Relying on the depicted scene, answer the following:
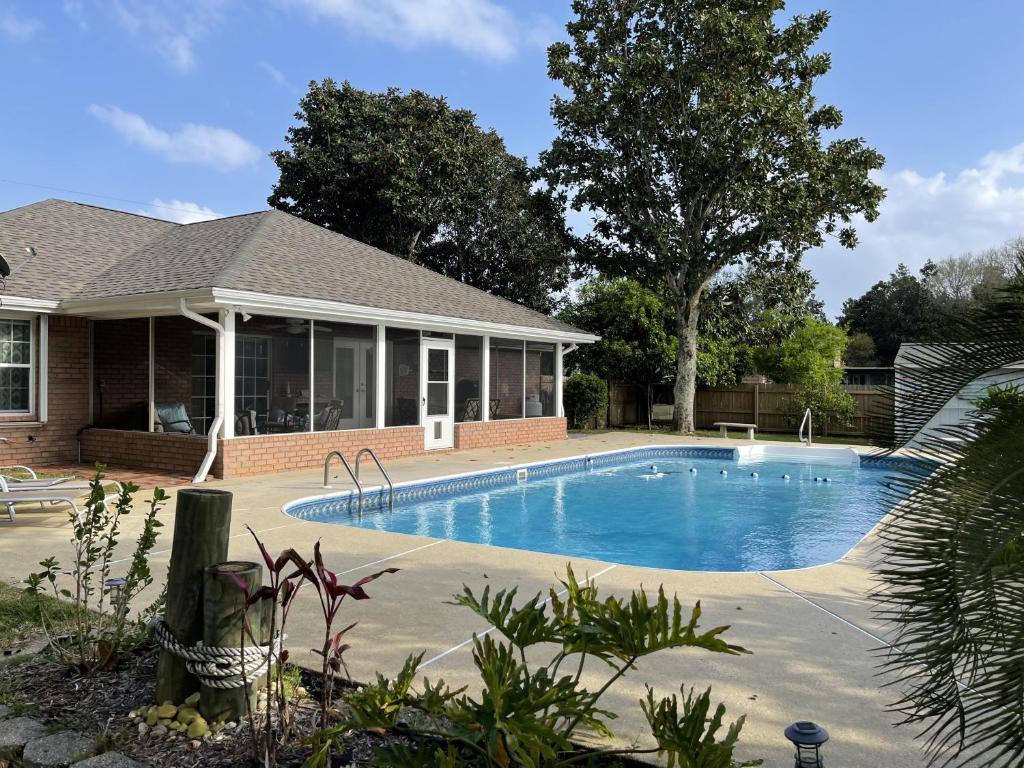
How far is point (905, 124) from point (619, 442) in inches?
349

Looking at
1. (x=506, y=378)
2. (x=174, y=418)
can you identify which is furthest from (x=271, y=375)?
(x=506, y=378)

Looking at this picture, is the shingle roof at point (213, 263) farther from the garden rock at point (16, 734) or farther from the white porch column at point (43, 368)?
the garden rock at point (16, 734)

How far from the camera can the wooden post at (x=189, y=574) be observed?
3.05m

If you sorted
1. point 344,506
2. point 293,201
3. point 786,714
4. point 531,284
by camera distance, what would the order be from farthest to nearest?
point 531,284 → point 293,201 → point 344,506 → point 786,714

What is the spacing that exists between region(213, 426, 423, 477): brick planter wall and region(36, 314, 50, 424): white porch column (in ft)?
10.8

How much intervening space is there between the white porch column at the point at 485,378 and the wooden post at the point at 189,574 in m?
13.2

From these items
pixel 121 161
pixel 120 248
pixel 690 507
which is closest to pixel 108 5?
pixel 120 248

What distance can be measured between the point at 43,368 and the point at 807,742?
12.4m

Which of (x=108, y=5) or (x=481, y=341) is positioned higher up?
(x=108, y=5)

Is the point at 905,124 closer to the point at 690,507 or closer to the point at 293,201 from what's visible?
the point at 690,507

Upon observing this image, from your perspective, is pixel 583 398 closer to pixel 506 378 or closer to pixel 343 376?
pixel 506 378

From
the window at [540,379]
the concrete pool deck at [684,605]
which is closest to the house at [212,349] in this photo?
the window at [540,379]

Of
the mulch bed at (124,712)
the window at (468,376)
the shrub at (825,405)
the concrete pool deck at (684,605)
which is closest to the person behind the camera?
the mulch bed at (124,712)

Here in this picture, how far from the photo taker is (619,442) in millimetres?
18094
